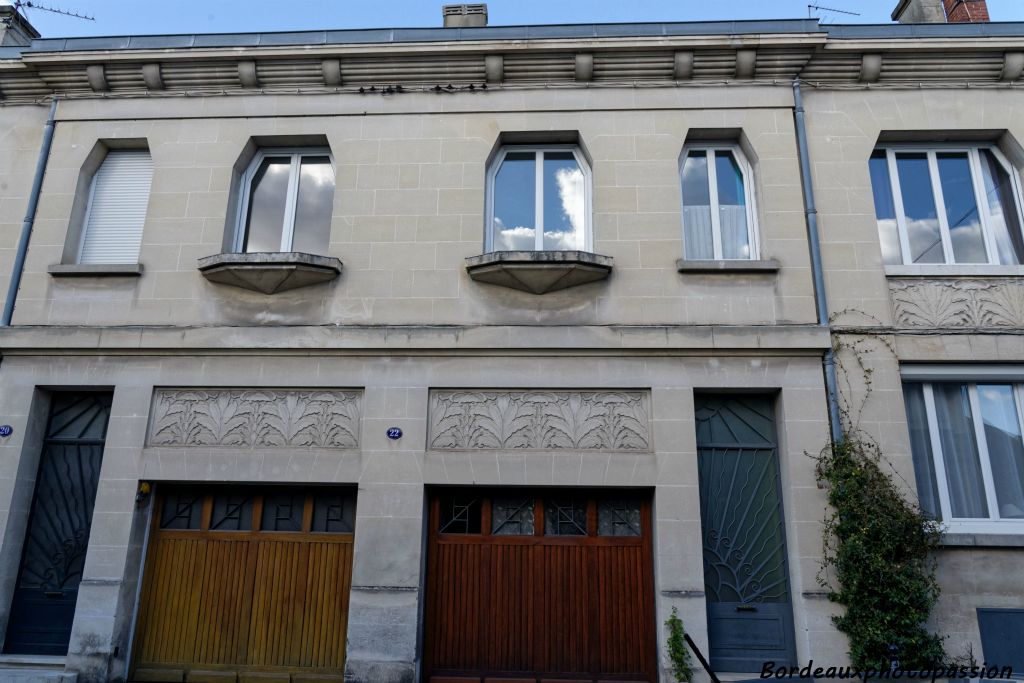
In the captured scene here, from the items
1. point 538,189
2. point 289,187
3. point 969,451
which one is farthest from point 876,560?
point 289,187

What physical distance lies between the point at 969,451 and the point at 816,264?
2.95 metres

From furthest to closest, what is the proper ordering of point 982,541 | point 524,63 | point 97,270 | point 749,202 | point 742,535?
point 524,63 < point 749,202 < point 97,270 < point 742,535 < point 982,541

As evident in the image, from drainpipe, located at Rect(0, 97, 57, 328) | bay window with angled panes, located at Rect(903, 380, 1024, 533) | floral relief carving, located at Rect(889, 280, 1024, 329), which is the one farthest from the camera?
drainpipe, located at Rect(0, 97, 57, 328)

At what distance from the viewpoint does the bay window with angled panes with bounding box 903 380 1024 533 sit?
807cm

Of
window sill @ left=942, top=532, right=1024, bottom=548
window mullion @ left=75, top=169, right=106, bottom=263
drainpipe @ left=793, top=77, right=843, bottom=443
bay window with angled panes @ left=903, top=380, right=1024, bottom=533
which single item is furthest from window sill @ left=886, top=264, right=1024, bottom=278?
window mullion @ left=75, top=169, right=106, bottom=263

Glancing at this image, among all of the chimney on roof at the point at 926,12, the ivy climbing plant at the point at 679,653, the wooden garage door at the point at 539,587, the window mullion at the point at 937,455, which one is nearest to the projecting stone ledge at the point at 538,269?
the wooden garage door at the point at 539,587

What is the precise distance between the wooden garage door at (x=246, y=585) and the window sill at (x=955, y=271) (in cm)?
766

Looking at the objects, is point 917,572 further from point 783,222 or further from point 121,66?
point 121,66

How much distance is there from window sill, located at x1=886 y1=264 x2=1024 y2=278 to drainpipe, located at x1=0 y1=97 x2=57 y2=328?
38.2ft

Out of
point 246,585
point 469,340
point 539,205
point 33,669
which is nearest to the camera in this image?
point 33,669

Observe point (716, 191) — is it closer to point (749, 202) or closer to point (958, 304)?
point (749, 202)

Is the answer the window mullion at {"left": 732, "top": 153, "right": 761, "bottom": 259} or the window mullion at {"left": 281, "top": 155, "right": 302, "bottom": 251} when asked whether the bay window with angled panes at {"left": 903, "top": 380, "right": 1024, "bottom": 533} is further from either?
the window mullion at {"left": 281, "top": 155, "right": 302, "bottom": 251}

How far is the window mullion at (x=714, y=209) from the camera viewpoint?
903 centimetres

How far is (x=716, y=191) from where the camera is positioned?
30.4 feet
